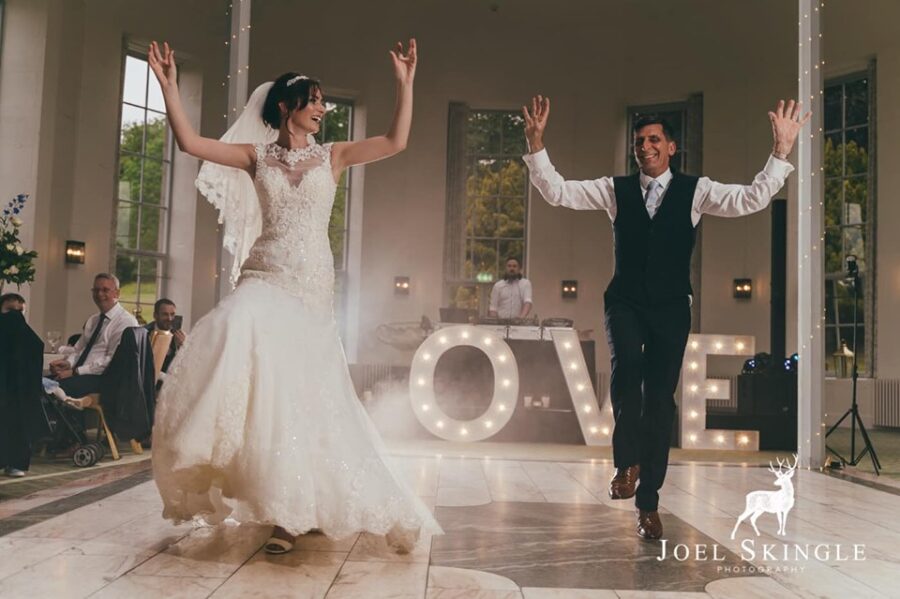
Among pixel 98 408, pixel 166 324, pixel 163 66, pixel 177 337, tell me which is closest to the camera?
pixel 163 66

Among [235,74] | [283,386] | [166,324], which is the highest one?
[235,74]

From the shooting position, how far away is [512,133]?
13.2 metres

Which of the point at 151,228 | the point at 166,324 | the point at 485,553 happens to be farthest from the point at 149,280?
the point at 485,553

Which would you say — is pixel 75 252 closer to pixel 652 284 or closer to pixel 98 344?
pixel 98 344

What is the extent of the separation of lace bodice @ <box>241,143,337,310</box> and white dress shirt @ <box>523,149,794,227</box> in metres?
0.92

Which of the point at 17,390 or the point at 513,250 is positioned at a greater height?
the point at 513,250

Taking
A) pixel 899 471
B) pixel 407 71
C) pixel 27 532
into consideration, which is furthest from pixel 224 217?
pixel 899 471

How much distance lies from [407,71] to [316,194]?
1.97 ft

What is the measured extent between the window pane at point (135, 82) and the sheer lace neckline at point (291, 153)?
8.69 metres

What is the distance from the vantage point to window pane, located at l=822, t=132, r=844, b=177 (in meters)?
11.6

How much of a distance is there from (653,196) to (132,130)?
368 inches

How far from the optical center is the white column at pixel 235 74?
5.80 metres

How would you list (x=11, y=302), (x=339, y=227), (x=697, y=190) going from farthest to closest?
(x=339, y=227), (x=11, y=302), (x=697, y=190)

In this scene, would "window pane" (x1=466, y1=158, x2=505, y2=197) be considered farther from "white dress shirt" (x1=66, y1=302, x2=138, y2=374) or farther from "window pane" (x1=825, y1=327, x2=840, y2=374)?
"white dress shirt" (x1=66, y1=302, x2=138, y2=374)
